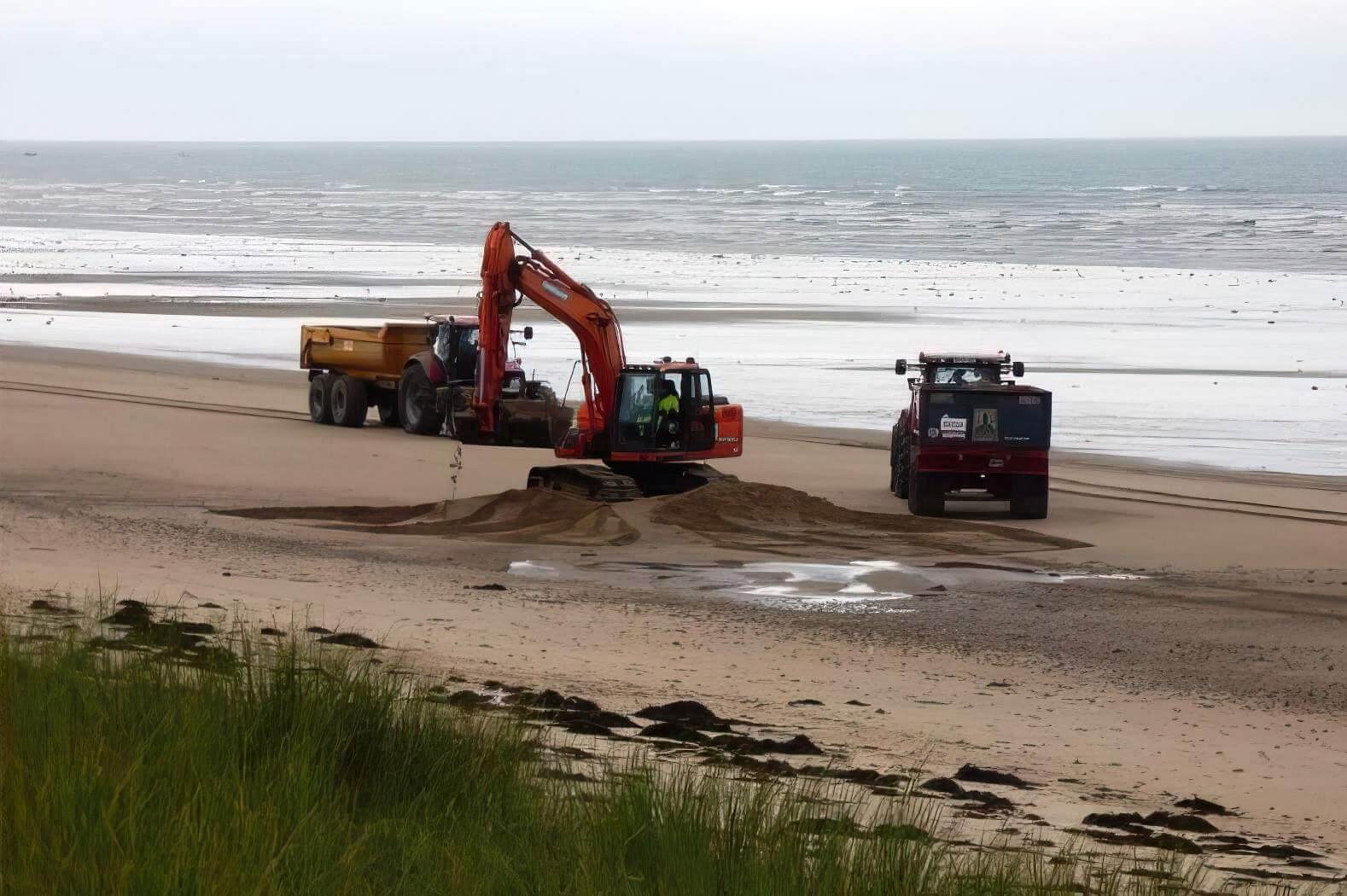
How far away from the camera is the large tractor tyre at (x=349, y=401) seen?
28766 millimetres

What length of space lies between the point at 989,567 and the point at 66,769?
40.6ft

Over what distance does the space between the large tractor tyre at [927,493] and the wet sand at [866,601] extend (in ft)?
1.99

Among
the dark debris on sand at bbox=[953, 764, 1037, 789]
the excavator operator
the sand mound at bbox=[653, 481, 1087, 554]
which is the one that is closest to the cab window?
the sand mound at bbox=[653, 481, 1087, 554]

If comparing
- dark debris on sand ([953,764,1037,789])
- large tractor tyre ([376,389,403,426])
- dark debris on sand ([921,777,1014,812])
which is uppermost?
large tractor tyre ([376,389,403,426])

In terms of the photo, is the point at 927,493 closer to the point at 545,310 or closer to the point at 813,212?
the point at 545,310

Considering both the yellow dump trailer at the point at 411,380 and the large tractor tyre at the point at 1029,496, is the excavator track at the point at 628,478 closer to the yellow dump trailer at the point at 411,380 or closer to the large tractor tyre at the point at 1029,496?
the yellow dump trailer at the point at 411,380

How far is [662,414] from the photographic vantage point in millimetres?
19969

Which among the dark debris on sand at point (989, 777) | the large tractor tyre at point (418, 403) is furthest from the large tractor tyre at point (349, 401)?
the dark debris on sand at point (989, 777)

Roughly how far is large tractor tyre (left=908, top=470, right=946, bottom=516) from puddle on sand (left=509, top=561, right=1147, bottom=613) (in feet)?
8.99

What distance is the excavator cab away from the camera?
19.9 metres

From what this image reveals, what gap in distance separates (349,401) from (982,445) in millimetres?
12347

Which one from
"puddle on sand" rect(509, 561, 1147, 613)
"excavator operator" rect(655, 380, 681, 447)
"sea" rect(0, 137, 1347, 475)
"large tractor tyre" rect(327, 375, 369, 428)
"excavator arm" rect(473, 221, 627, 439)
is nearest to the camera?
"puddle on sand" rect(509, 561, 1147, 613)

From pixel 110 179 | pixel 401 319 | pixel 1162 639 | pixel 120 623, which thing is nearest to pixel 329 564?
pixel 120 623

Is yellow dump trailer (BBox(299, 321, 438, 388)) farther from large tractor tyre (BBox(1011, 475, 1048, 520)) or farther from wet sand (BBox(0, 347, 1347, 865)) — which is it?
large tractor tyre (BBox(1011, 475, 1048, 520))
